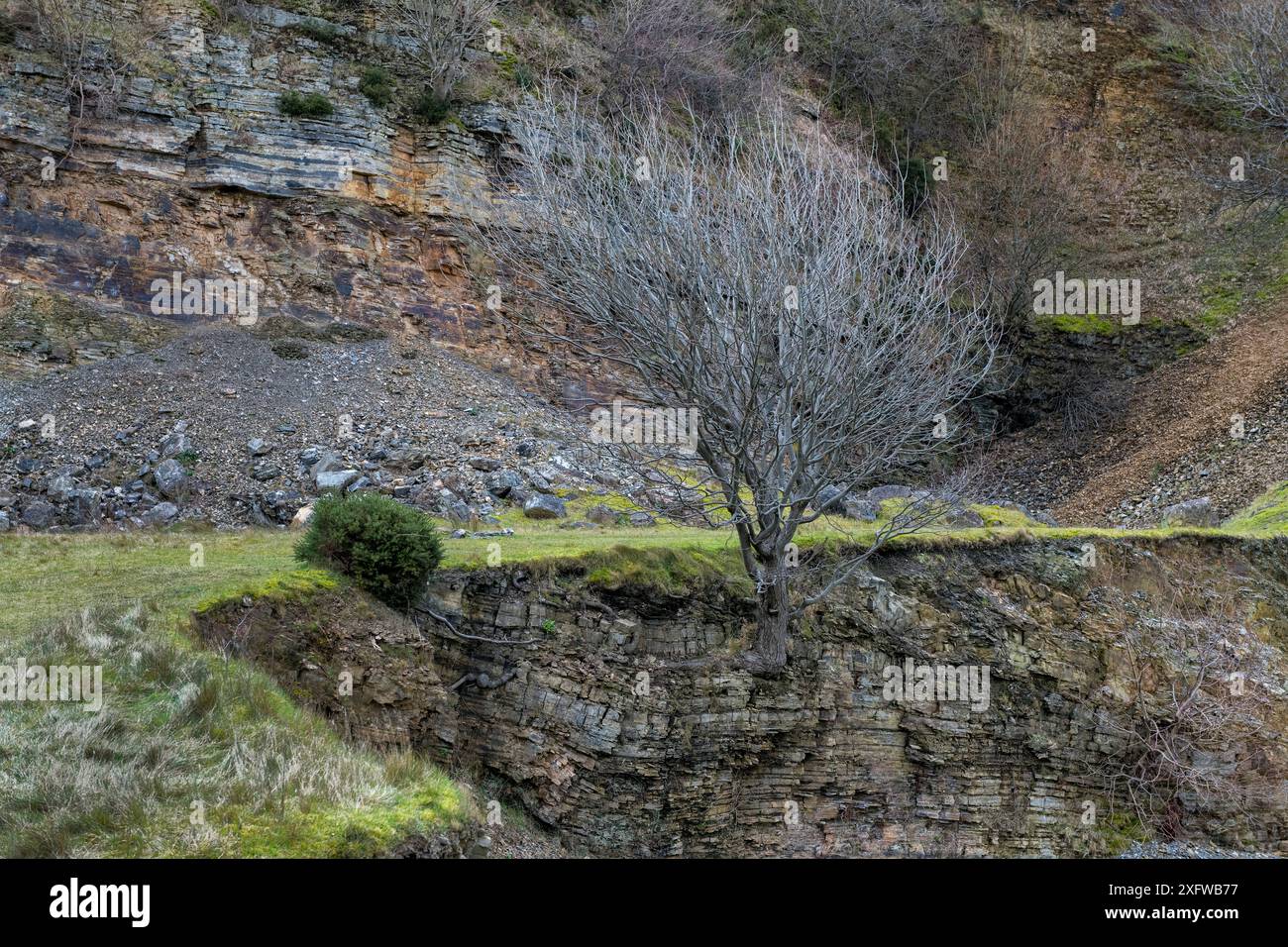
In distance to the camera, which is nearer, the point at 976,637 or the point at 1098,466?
the point at 976,637

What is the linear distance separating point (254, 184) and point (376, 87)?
13.1 feet

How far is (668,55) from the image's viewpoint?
26.9 metres

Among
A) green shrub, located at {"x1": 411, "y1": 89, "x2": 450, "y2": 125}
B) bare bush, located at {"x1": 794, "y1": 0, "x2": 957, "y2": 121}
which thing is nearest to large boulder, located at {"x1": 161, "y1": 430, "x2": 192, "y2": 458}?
green shrub, located at {"x1": 411, "y1": 89, "x2": 450, "y2": 125}

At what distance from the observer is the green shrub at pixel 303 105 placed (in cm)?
2335

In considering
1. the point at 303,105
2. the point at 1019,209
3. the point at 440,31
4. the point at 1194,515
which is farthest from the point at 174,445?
the point at 1019,209

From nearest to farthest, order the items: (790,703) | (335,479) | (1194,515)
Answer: (790,703) → (335,479) → (1194,515)

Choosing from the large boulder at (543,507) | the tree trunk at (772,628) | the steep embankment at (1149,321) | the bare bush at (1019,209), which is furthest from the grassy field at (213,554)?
the bare bush at (1019,209)

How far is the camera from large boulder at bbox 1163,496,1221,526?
21.2 m

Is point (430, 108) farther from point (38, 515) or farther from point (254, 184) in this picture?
point (38, 515)

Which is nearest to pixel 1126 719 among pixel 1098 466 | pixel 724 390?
pixel 724 390

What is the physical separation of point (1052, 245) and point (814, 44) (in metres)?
11.9

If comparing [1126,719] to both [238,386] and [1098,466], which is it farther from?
[238,386]

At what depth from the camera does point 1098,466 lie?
90.3ft

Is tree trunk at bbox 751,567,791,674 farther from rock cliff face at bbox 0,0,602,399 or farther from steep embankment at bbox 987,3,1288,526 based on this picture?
steep embankment at bbox 987,3,1288,526
